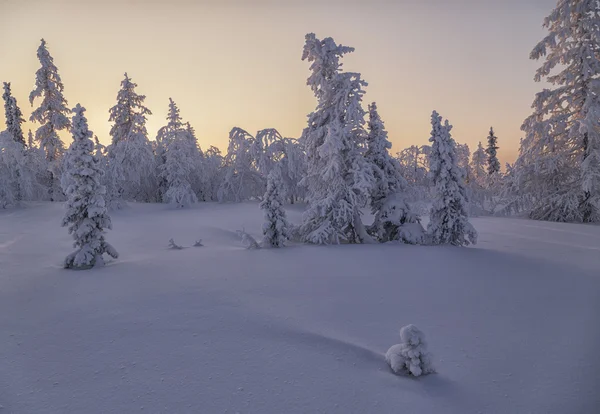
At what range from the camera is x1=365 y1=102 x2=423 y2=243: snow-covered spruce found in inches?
533

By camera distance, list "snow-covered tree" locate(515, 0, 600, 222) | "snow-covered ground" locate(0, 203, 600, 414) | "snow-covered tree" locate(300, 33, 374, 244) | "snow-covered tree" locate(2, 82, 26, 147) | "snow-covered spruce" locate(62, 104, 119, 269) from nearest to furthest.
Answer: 1. "snow-covered ground" locate(0, 203, 600, 414)
2. "snow-covered spruce" locate(62, 104, 119, 269)
3. "snow-covered tree" locate(300, 33, 374, 244)
4. "snow-covered tree" locate(515, 0, 600, 222)
5. "snow-covered tree" locate(2, 82, 26, 147)

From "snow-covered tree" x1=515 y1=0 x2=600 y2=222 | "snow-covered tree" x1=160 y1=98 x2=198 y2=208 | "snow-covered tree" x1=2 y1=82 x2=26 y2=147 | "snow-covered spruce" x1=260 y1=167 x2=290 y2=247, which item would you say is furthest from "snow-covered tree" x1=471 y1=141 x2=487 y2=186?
"snow-covered tree" x1=2 y1=82 x2=26 y2=147

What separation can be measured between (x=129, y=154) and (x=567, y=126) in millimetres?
28104

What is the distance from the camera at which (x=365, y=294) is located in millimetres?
7199

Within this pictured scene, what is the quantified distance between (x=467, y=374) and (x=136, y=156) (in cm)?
2741

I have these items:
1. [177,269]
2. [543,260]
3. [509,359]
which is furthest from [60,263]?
[543,260]

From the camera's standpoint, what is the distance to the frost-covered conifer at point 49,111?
100.0 feet

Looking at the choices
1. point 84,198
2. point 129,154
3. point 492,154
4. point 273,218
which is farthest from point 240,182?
point 492,154

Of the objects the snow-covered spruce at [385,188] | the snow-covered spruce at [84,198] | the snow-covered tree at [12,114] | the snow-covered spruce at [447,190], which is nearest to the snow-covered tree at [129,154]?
the snow-covered tree at [12,114]

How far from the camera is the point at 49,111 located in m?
30.8

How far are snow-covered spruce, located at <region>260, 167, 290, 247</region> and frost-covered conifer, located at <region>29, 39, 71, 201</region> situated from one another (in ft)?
87.1

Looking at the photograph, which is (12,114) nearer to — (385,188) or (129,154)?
(129,154)

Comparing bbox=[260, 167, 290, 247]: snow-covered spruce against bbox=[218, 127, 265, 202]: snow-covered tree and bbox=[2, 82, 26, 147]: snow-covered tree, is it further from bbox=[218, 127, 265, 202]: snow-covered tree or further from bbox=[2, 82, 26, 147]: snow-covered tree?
bbox=[2, 82, 26, 147]: snow-covered tree

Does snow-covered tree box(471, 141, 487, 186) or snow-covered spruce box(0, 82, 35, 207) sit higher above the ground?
snow-covered tree box(471, 141, 487, 186)
